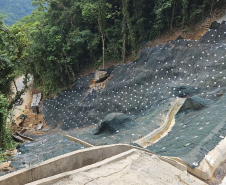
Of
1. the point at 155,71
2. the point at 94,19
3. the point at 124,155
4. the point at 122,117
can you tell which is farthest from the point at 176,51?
the point at 124,155

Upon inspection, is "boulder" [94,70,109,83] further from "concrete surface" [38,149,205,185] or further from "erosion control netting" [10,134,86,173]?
"concrete surface" [38,149,205,185]

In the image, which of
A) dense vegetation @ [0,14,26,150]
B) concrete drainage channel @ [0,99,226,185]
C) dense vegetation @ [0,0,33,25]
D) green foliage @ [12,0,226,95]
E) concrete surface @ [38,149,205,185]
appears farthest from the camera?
dense vegetation @ [0,0,33,25]

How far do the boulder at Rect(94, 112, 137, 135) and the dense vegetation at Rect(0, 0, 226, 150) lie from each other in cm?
781

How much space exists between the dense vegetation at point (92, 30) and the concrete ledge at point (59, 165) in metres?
11.6

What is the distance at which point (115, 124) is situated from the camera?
863 cm

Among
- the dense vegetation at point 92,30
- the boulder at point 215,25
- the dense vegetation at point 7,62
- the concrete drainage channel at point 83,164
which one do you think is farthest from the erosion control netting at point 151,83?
the dense vegetation at point 7,62

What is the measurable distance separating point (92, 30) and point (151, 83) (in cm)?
885

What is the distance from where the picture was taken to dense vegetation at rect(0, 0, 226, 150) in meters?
14.1

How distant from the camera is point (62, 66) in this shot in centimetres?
1745

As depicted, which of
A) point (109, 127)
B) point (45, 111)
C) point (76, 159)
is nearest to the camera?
point (76, 159)

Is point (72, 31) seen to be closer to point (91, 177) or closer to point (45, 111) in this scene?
point (45, 111)

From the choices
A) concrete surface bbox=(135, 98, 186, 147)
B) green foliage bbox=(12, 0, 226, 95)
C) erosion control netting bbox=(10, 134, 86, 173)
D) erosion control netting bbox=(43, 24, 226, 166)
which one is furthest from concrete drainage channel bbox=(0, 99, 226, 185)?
green foliage bbox=(12, 0, 226, 95)

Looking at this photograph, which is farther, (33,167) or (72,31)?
(72,31)

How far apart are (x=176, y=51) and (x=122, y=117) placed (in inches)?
245
